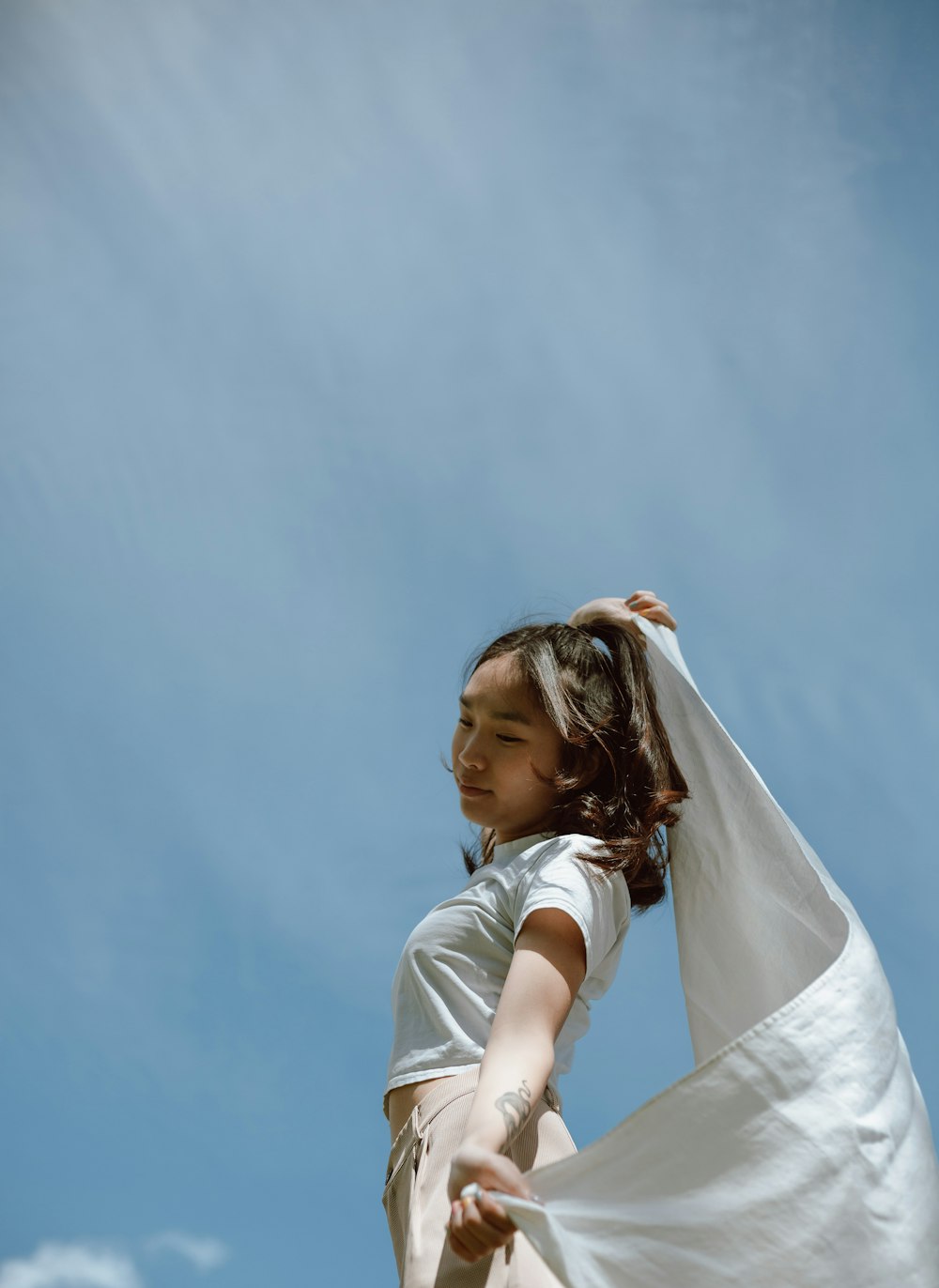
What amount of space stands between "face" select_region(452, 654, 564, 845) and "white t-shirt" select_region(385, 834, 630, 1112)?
0.50 ft

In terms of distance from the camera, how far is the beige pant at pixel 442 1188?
129 centimetres

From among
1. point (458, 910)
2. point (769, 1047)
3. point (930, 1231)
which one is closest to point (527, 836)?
point (458, 910)

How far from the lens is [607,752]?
6.29 feet

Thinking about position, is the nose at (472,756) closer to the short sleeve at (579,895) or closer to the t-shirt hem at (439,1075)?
the short sleeve at (579,895)

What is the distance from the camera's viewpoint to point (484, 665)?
2047 millimetres

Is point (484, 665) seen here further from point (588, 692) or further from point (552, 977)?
point (552, 977)

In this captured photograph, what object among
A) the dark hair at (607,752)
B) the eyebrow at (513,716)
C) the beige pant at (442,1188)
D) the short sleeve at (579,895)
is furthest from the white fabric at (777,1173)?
the eyebrow at (513,716)

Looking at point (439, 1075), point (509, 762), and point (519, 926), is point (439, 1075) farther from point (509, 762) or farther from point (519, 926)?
point (509, 762)

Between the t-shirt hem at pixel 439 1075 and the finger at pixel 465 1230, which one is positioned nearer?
the finger at pixel 465 1230

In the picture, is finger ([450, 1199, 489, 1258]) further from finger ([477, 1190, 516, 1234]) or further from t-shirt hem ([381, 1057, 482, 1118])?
t-shirt hem ([381, 1057, 482, 1118])

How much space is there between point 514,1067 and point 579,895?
0.28 meters

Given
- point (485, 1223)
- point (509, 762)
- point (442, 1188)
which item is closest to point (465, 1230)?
point (485, 1223)

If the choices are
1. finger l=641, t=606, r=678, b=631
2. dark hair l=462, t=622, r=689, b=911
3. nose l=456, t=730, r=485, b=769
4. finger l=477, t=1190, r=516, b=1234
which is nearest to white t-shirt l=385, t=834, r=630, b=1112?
dark hair l=462, t=622, r=689, b=911

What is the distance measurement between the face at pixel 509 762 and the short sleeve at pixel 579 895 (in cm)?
20
